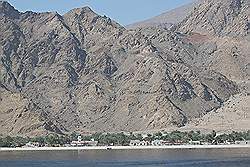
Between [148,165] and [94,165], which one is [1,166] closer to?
[94,165]

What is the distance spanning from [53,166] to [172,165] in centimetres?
3079

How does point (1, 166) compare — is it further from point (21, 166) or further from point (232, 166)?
point (232, 166)

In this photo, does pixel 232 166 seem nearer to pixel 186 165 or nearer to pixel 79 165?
pixel 186 165

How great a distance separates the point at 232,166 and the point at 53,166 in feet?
153

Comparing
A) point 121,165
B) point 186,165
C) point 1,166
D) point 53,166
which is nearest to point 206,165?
point 186,165

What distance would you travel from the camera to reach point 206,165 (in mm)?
186625

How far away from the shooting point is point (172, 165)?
18950cm

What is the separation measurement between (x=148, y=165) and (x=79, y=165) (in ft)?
62.5

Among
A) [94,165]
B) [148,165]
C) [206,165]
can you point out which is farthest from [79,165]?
[206,165]

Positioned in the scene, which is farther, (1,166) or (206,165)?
(1,166)

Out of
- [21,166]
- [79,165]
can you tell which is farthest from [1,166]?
[79,165]

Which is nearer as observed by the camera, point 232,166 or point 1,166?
point 232,166

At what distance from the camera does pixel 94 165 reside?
19650 centimetres

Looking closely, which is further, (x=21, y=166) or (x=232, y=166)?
(x=21, y=166)
